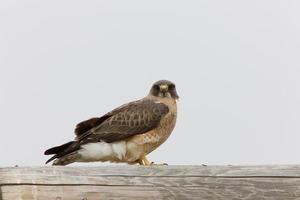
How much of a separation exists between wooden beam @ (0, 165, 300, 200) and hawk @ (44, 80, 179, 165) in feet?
→ 8.80

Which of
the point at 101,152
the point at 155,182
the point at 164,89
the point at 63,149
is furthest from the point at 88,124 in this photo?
the point at 155,182

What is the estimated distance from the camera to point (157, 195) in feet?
11.0

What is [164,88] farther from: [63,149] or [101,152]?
[63,149]

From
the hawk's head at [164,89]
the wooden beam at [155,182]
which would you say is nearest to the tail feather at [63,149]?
the hawk's head at [164,89]

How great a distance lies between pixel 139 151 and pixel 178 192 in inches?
123

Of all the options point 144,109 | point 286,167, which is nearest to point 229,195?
point 286,167

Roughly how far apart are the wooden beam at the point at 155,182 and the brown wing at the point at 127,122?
3030 millimetres

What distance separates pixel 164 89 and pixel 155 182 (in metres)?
4.22

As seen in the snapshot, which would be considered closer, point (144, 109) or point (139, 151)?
point (139, 151)

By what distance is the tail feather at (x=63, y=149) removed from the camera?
5.67 meters

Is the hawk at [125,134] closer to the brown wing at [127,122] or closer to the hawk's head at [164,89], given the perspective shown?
the brown wing at [127,122]

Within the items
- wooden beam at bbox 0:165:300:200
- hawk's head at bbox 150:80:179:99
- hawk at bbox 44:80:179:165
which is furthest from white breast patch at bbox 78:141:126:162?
wooden beam at bbox 0:165:300:200

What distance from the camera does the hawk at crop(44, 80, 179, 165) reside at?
640 cm

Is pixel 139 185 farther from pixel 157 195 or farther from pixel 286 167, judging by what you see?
pixel 286 167
